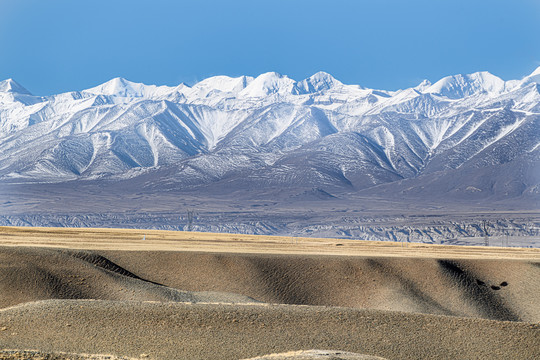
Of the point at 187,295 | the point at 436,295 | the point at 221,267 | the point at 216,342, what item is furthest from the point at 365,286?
the point at 216,342

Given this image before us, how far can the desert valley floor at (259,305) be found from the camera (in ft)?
81.6

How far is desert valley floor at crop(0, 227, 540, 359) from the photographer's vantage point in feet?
81.6

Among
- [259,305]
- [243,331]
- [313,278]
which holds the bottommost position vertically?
[313,278]

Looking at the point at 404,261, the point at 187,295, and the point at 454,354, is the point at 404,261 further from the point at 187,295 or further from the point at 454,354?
the point at 454,354

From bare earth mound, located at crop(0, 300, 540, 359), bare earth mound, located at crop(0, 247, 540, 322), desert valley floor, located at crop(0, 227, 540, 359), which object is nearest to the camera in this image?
bare earth mound, located at crop(0, 300, 540, 359)

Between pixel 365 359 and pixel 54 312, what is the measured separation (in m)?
12.5

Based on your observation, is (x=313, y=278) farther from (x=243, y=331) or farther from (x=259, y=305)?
(x=243, y=331)

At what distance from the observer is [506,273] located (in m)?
49.4

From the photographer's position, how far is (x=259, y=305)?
29.9m

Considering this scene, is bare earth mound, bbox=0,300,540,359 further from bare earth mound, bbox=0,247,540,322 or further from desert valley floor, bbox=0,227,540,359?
bare earth mound, bbox=0,247,540,322

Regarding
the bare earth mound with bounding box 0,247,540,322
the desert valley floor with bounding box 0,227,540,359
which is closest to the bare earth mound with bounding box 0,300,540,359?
the desert valley floor with bounding box 0,227,540,359

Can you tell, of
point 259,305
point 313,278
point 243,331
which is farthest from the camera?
point 313,278

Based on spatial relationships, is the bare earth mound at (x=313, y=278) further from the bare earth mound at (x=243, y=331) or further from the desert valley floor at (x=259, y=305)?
the bare earth mound at (x=243, y=331)

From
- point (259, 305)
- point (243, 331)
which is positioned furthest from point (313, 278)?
point (243, 331)
